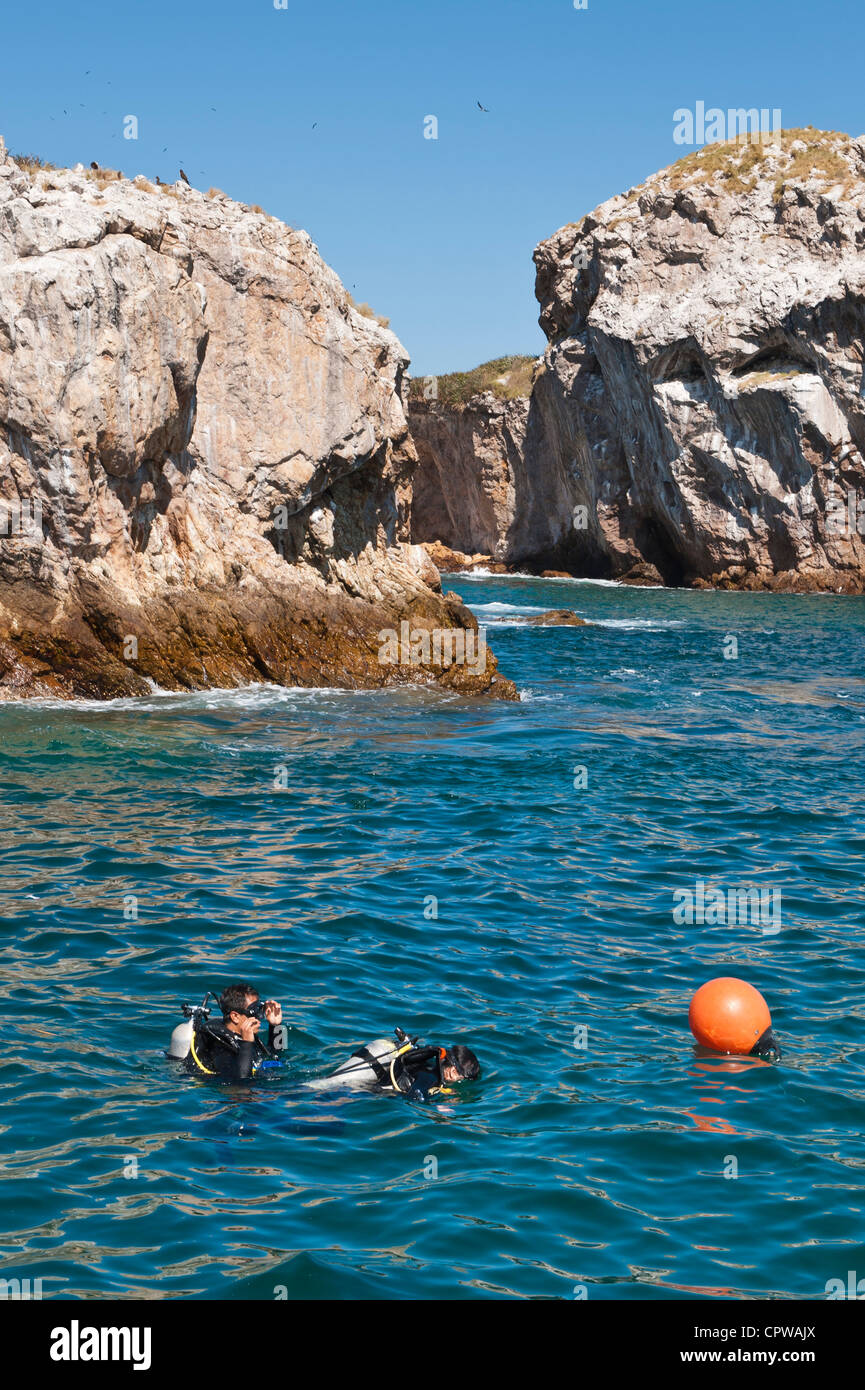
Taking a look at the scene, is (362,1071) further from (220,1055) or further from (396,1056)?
(220,1055)

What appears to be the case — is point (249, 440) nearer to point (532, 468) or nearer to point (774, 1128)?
point (774, 1128)

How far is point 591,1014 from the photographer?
10234 mm

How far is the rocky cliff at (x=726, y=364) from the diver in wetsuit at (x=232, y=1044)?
53812mm

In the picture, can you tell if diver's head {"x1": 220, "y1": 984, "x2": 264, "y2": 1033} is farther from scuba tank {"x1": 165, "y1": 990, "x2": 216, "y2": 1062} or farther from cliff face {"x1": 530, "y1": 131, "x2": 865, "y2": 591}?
cliff face {"x1": 530, "y1": 131, "x2": 865, "y2": 591}

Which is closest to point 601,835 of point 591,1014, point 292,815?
point 292,815

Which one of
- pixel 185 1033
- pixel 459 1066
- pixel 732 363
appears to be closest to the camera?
pixel 459 1066

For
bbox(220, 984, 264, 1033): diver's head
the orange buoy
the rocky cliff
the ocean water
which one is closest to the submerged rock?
the rocky cliff

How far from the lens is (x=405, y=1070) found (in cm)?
887

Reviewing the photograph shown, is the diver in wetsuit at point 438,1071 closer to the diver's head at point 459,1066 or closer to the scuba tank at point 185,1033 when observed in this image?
the diver's head at point 459,1066

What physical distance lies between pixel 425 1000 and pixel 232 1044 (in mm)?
2028

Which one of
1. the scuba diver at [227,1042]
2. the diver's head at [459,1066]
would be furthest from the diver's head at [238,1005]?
the diver's head at [459,1066]

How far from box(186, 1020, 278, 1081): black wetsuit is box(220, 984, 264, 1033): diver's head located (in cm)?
12

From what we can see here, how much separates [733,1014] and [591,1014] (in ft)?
4.07

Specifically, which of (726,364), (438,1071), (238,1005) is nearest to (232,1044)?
(238,1005)
